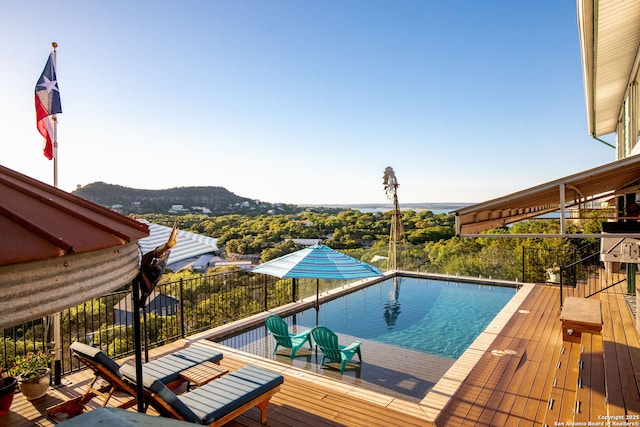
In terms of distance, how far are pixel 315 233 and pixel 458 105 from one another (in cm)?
2053

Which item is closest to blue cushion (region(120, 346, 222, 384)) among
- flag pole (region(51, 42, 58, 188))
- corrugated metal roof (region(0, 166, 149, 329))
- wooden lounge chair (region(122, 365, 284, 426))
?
wooden lounge chair (region(122, 365, 284, 426))

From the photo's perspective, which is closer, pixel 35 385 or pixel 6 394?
pixel 6 394

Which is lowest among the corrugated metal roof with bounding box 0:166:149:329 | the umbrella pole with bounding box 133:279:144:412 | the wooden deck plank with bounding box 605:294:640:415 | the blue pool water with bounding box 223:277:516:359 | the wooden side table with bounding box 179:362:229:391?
the blue pool water with bounding box 223:277:516:359

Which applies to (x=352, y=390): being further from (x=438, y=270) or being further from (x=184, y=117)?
(x=184, y=117)

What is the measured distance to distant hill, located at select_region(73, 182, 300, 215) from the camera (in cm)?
2578

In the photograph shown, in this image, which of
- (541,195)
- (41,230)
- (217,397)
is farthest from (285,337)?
(41,230)

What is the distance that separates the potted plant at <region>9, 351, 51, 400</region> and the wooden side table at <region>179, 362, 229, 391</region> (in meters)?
1.65

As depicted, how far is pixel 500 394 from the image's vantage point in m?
4.38

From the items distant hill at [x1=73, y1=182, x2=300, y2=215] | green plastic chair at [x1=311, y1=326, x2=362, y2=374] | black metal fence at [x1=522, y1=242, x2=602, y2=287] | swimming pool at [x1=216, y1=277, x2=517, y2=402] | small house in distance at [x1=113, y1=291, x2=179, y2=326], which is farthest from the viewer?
distant hill at [x1=73, y1=182, x2=300, y2=215]

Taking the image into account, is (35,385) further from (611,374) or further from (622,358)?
(622,358)

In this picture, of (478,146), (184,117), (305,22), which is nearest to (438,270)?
(305,22)

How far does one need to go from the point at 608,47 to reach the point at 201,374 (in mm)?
6948

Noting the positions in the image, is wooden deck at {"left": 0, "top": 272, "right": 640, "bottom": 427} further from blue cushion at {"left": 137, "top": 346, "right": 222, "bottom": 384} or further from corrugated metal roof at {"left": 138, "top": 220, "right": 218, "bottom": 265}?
corrugated metal roof at {"left": 138, "top": 220, "right": 218, "bottom": 265}

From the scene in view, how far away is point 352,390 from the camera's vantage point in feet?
14.9
